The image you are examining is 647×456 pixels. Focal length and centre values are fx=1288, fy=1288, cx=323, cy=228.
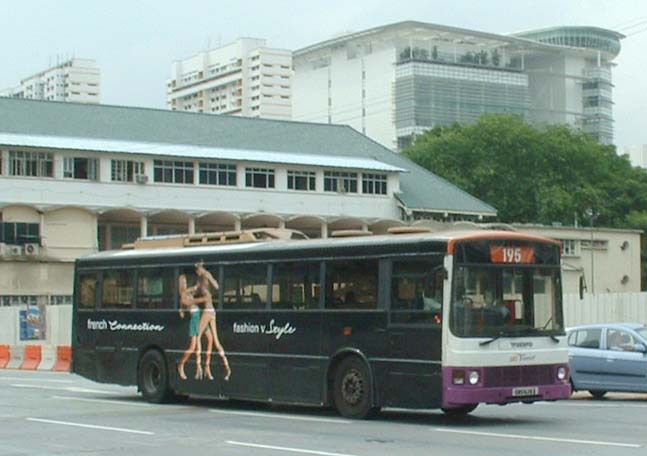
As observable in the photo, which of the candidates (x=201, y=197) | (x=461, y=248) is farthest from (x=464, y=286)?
(x=201, y=197)

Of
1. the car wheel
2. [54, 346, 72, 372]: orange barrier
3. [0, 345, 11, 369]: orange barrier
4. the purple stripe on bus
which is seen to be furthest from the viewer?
[0, 345, 11, 369]: orange barrier

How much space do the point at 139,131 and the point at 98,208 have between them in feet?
27.3

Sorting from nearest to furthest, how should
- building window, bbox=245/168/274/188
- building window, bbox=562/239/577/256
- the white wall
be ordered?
the white wall, building window, bbox=245/168/274/188, building window, bbox=562/239/577/256

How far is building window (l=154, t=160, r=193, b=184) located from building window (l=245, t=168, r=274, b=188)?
4.17m

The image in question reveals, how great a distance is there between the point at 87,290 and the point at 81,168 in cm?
5223

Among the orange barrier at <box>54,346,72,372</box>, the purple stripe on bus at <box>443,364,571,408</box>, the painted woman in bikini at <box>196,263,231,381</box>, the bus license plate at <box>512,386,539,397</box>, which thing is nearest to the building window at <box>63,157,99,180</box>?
the orange barrier at <box>54,346,72,372</box>

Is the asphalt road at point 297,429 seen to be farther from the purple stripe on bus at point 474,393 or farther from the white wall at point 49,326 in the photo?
the white wall at point 49,326

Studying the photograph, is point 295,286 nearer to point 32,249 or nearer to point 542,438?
point 542,438

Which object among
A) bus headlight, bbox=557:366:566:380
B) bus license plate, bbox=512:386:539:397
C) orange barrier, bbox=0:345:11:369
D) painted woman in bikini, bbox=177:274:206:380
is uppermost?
painted woman in bikini, bbox=177:274:206:380

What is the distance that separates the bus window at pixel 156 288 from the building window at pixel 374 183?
6391 cm

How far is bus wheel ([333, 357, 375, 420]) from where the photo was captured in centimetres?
1953

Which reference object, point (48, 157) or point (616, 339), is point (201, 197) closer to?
point (48, 157)

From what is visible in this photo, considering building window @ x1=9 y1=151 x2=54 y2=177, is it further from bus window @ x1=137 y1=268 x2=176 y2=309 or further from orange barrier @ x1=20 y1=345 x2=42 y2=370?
bus window @ x1=137 y1=268 x2=176 y2=309

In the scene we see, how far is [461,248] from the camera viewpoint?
61.4 ft
